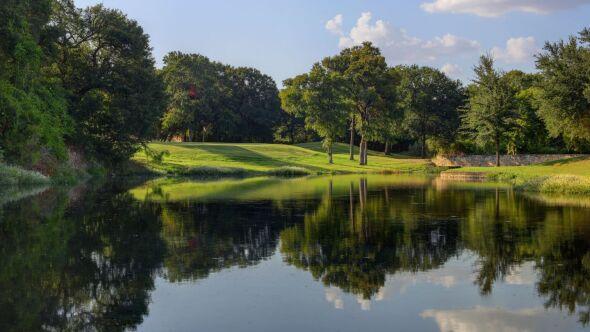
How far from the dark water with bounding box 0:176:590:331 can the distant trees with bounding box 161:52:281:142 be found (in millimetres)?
77576

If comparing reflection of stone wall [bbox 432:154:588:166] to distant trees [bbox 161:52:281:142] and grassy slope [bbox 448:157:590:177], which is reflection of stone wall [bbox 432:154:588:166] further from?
distant trees [bbox 161:52:281:142]

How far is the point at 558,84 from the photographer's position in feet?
176

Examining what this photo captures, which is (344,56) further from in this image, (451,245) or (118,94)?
(451,245)

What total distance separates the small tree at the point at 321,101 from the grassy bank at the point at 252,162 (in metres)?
5.14

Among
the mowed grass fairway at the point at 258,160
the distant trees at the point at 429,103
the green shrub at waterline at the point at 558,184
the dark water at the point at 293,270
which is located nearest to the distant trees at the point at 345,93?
the mowed grass fairway at the point at 258,160

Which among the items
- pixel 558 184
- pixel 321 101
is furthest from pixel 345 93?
pixel 558 184

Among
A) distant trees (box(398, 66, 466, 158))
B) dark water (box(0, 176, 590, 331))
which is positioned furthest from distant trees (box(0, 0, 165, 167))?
distant trees (box(398, 66, 466, 158))

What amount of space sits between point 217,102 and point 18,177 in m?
71.8

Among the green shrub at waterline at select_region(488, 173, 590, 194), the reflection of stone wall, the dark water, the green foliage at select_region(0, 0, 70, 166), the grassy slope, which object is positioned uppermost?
the green foliage at select_region(0, 0, 70, 166)

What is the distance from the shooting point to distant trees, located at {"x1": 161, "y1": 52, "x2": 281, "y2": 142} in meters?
101

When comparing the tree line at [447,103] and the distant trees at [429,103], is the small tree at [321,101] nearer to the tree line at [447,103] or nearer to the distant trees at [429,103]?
the tree line at [447,103]

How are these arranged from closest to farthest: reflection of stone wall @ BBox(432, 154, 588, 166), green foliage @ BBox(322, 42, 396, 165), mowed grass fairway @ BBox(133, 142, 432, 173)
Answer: mowed grass fairway @ BBox(133, 142, 432, 173), reflection of stone wall @ BBox(432, 154, 588, 166), green foliage @ BBox(322, 42, 396, 165)

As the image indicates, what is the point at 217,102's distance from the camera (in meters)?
109

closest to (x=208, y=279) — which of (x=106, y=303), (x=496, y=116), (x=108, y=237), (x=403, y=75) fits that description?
(x=106, y=303)
